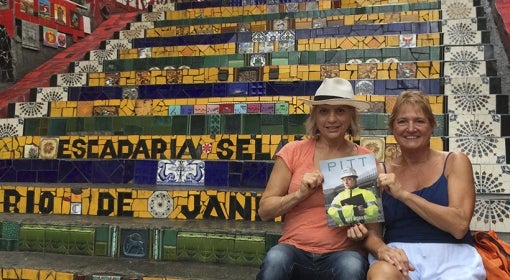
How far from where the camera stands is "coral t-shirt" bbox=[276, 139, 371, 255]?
2.13 metres

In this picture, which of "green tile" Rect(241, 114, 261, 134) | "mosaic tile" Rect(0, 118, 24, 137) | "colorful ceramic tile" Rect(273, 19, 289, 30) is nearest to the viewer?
"green tile" Rect(241, 114, 261, 134)

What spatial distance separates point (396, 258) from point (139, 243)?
1693 mm

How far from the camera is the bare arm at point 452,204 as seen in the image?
1916 mm

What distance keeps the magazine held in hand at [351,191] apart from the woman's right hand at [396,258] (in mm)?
132

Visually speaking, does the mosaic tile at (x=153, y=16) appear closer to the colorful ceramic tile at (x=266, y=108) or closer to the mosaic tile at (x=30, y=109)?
the mosaic tile at (x=30, y=109)

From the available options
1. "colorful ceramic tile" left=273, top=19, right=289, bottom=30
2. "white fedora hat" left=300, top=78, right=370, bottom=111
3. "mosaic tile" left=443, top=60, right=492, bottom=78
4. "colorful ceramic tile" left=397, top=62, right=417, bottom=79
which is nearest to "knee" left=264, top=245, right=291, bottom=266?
"white fedora hat" left=300, top=78, right=370, bottom=111

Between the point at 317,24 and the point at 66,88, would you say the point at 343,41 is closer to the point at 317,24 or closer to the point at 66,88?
the point at 317,24

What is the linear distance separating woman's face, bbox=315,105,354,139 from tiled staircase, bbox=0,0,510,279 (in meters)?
0.85

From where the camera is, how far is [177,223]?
3.10 meters

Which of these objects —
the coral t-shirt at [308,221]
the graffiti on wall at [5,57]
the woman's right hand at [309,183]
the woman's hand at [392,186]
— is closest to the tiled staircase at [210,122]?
the graffiti on wall at [5,57]

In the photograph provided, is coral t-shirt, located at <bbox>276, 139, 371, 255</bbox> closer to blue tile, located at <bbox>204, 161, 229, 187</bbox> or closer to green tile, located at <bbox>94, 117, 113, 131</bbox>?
blue tile, located at <bbox>204, 161, 229, 187</bbox>

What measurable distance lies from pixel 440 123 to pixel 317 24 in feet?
8.93

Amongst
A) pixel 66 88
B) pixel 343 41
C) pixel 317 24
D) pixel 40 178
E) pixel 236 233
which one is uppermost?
pixel 317 24

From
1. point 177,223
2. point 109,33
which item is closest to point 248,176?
point 177,223
